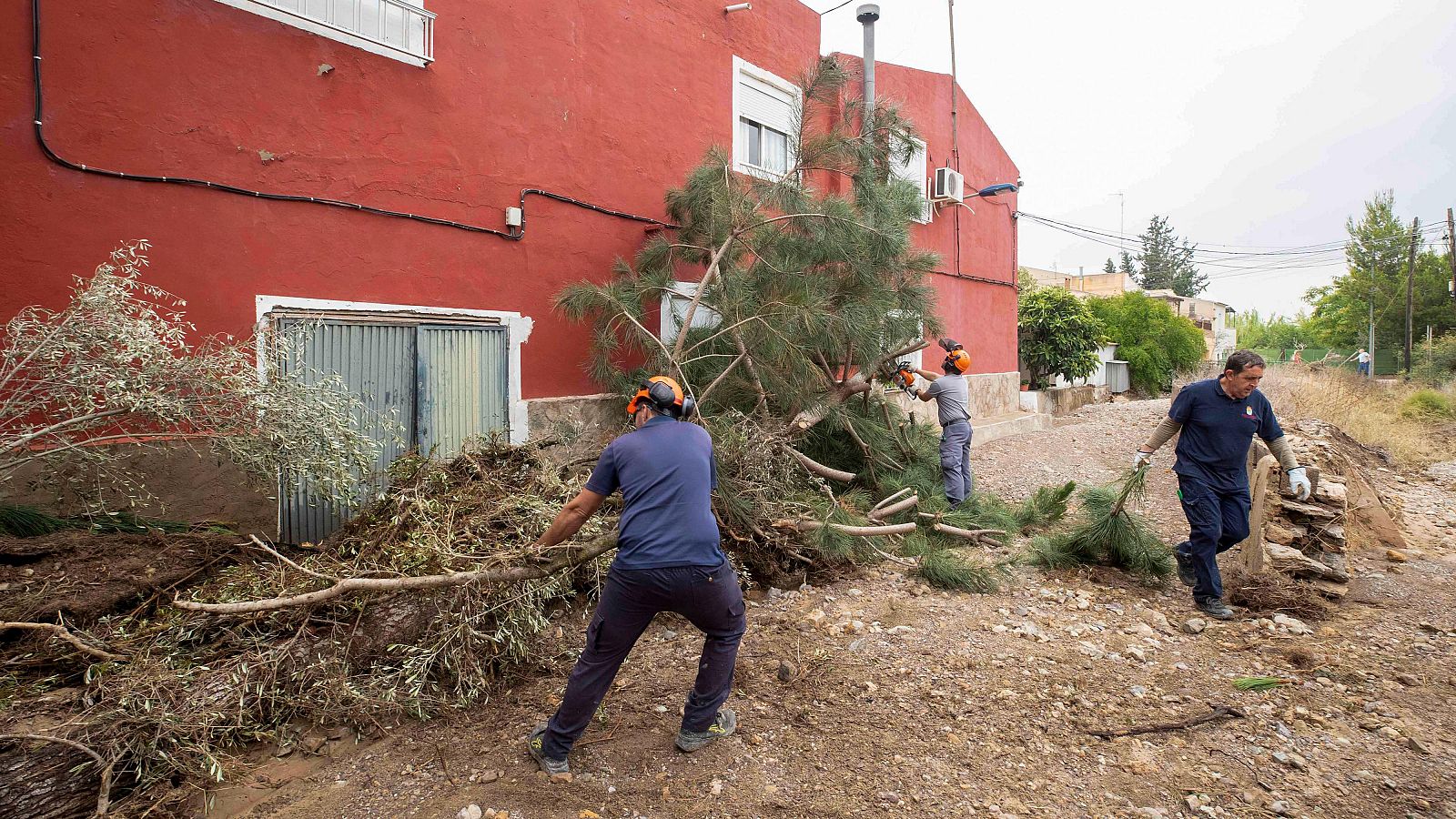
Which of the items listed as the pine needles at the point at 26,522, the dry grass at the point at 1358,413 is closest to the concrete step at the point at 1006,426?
the dry grass at the point at 1358,413

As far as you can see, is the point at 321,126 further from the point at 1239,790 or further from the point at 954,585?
the point at 1239,790

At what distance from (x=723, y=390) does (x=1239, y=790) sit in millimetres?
4454

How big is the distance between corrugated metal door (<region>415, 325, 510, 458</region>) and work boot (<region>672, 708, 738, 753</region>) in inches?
134

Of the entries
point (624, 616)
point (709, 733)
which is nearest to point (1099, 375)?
point (709, 733)

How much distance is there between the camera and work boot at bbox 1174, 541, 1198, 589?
5.15 m

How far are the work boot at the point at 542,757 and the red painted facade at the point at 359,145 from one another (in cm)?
355

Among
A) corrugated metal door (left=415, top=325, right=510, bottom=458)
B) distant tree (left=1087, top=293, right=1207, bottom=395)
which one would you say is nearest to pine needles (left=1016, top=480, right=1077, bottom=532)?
corrugated metal door (left=415, top=325, right=510, bottom=458)

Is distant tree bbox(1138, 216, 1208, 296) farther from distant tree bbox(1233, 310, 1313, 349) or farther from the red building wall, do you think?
the red building wall

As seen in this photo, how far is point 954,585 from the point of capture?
5223 millimetres

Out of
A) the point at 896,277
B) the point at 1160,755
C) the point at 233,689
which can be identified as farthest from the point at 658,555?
the point at 896,277

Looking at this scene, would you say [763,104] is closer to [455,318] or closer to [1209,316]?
[455,318]

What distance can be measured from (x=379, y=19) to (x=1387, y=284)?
38.4 m

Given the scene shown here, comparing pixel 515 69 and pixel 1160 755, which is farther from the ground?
pixel 515 69

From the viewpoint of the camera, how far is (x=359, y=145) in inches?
222
